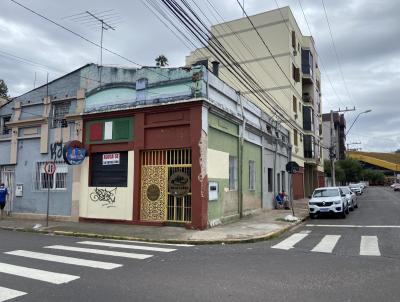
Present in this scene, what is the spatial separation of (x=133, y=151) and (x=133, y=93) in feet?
7.93

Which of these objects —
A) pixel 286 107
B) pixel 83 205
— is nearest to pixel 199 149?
pixel 83 205

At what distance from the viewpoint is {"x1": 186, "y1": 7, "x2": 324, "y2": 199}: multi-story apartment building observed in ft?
111

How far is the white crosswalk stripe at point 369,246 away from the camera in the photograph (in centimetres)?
950

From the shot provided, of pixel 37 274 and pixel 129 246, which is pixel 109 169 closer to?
pixel 129 246

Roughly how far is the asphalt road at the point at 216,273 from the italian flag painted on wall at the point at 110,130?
612 cm

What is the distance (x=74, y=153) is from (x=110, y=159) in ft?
4.94

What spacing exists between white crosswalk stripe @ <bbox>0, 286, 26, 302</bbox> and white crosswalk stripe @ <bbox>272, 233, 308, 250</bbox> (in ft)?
22.0

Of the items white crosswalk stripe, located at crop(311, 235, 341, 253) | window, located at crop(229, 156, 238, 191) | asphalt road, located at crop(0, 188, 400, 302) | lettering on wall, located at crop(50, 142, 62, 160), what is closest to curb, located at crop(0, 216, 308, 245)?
asphalt road, located at crop(0, 188, 400, 302)

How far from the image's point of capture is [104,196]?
1652 centimetres

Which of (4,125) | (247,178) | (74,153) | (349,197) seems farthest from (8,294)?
(349,197)

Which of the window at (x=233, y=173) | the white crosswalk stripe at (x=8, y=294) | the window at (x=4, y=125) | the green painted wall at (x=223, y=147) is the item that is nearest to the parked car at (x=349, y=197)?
the window at (x=233, y=173)

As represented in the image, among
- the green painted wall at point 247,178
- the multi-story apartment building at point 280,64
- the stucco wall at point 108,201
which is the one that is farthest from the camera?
the multi-story apartment building at point 280,64

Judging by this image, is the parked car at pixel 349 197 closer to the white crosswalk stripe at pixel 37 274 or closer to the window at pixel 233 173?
the window at pixel 233 173

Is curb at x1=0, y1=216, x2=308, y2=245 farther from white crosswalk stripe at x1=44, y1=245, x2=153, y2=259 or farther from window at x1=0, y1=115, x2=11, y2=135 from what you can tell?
window at x1=0, y1=115, x2=11, y2=135
